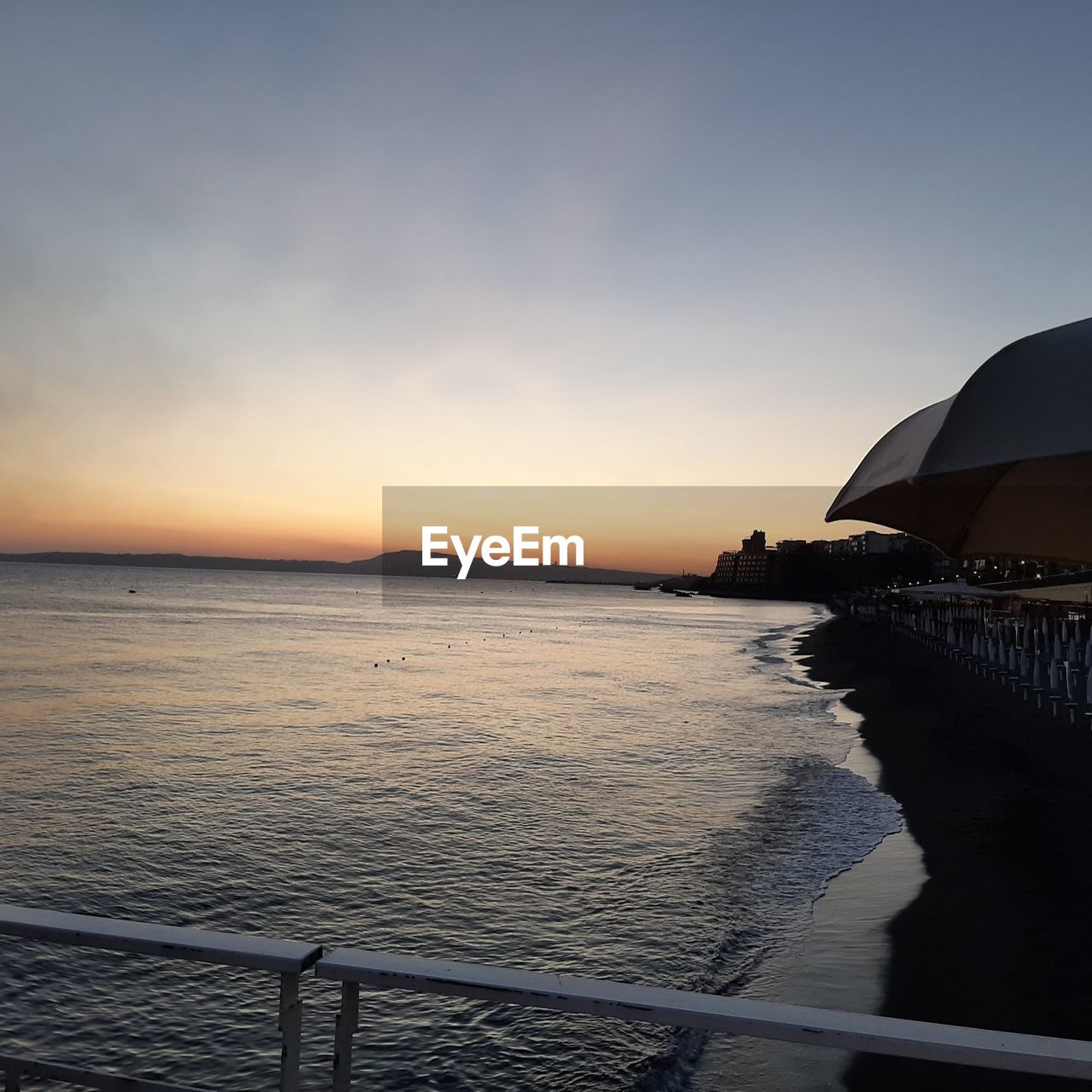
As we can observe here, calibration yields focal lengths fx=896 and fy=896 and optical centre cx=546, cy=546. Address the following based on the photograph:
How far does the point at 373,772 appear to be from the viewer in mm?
18984

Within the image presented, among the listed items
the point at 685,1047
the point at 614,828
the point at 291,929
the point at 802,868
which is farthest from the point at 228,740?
the point at 685,1047

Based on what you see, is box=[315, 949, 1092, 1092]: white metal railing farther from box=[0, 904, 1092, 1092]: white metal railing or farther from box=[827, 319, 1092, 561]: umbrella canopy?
box=[827, 319, 1092, 561]: umbrella canopy

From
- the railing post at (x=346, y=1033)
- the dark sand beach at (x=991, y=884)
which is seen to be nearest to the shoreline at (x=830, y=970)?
the dark sand beach at (x=991, y=884)

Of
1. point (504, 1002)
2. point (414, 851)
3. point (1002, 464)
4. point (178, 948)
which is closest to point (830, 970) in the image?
point (414, 851)

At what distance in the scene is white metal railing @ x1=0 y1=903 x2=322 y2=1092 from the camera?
7.37 feet

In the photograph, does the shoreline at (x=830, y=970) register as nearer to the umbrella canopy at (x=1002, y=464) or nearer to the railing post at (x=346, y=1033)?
the umbrella canopy at (x=1002, y=464)

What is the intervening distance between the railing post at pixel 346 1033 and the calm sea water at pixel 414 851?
16.0 feet

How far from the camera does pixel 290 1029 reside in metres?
2.37

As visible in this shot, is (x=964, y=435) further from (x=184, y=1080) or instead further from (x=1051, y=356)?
(x=184, y=1080)

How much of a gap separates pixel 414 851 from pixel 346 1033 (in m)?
11.0

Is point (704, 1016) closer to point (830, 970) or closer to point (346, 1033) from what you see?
point (346, 1033)

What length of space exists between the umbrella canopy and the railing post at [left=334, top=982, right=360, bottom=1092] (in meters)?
1.98

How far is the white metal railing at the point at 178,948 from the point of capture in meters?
2.25

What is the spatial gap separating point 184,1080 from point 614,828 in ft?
27.8
